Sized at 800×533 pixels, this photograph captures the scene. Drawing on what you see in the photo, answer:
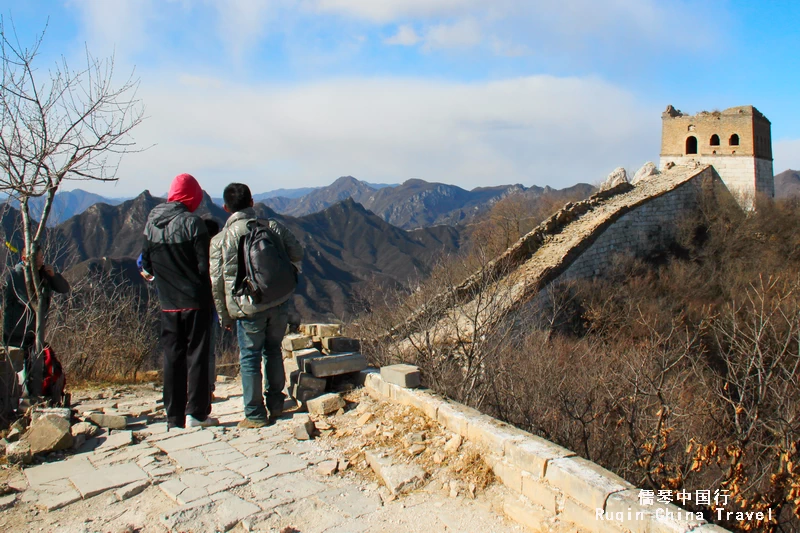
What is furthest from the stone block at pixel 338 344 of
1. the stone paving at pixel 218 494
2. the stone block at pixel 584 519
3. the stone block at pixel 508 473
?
the stone block at pixel 584 519

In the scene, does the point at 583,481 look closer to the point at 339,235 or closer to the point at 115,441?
the point at 115,441

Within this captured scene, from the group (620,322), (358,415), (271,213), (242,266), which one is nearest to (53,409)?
(242,266)

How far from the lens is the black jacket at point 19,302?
15.5 feet

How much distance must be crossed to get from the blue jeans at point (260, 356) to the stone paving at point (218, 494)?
1.17 feet

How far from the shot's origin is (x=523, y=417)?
505cm

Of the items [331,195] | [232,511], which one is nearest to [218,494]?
[232,511]

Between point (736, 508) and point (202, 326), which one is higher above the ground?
point (202, 326)

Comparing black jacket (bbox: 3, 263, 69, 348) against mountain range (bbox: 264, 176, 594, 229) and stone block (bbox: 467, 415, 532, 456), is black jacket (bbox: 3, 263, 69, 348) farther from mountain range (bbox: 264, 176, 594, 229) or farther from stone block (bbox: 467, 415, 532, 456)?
mountain range (bbox: 264, 176, 594, 229)

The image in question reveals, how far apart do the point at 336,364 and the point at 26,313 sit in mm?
2516

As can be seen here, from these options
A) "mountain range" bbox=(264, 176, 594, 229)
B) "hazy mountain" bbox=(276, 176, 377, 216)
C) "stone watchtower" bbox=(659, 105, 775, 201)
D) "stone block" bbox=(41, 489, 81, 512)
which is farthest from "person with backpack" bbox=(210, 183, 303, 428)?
"hazy mountain" bbox=(276, 176, 377, 216)

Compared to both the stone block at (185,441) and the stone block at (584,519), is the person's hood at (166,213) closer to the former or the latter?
the stone block at (185,441)

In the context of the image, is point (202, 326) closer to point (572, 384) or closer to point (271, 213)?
point (572, 384)

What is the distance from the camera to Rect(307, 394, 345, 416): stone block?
4535 millimetres

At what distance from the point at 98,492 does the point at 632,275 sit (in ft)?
55.6
